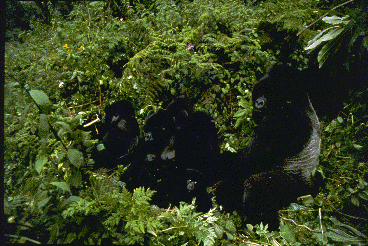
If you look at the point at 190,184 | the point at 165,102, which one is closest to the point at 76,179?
the point at 190,184

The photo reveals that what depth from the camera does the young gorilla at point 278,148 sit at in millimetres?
2197

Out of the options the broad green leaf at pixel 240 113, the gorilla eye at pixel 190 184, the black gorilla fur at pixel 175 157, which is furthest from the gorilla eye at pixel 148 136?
the broad green leaf at pixel 240 113

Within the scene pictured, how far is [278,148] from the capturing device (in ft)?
7.25

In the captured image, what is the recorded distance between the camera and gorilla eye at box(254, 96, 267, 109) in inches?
90.1

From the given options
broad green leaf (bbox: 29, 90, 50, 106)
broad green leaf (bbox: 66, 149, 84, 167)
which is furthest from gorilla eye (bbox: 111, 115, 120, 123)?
broad green leaf (bbox: 29, 90, 50, 106)

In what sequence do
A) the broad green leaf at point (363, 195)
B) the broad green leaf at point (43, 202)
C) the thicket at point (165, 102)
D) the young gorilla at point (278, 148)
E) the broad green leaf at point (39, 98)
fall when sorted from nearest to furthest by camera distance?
the broad green leaf at point (43, 202) < the broad green leaf at point (39, 98) < the thicket at point (165, 102) < the broad green leaf at point (363, 195) < the young gorilla at point (278, 148)

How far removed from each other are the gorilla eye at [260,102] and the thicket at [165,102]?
0.26 m

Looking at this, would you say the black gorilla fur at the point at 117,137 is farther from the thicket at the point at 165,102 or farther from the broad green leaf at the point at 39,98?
the broad green leaf at the point at 39,98

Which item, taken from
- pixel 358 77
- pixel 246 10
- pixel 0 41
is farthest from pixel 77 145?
pixel 358 77

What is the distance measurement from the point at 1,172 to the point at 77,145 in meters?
0.59

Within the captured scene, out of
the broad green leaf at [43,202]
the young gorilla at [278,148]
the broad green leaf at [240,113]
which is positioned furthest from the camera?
the broad green leaf at [240,113]

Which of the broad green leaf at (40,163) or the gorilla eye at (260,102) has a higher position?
the gorilla eye at (260,102)

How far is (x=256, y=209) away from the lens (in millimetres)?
2332

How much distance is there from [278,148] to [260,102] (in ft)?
1.62
